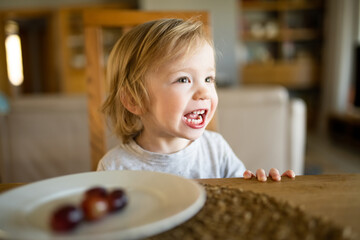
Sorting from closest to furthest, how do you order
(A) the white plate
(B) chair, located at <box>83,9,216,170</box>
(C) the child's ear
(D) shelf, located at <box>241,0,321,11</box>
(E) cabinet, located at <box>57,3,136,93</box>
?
(A) the white plate, (C) the child's ear, (B) chair, located at <box>83,9,216,170</box>, (D) shelf, located at <box>241,0,321,11</box>, (E) cabinet, located at <box>57,3,136,93</box>

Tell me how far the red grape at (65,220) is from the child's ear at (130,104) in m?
0.56

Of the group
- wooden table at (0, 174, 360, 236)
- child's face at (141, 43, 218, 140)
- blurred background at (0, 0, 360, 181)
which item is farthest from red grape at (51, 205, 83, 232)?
blurred background at (0, 0, 360, 181)

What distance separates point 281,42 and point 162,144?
5319 mm

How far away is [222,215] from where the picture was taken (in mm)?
426

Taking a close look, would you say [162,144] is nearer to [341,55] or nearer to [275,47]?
[341,55]

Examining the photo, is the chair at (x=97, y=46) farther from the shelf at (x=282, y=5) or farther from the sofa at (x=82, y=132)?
the shelf at (x=282, y=5)

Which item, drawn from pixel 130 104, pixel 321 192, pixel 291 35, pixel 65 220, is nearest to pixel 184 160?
pixel 130 104

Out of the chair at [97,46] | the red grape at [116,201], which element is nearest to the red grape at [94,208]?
the red grape at [116,201]

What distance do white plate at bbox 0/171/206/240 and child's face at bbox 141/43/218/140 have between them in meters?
0.30

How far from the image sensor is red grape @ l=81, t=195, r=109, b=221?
0.38m

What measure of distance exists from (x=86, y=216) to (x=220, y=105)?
1.58m

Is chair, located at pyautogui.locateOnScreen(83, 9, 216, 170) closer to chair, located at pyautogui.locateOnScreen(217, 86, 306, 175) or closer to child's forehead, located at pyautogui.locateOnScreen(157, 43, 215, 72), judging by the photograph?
child's forehead, located at pyautogui.locateOnScreen(157, 43, 215, 72)

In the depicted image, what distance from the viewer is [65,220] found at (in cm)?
35

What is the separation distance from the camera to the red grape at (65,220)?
0.35 m
